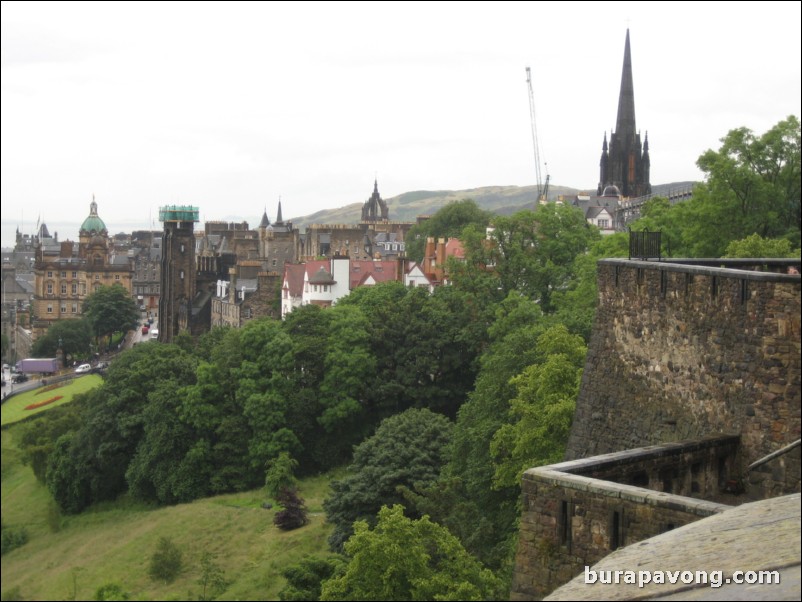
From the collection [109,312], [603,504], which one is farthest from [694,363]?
[109,312]

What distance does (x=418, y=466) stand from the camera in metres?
45.5

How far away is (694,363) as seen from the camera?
16.8 metres

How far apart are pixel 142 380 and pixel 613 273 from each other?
49.3m

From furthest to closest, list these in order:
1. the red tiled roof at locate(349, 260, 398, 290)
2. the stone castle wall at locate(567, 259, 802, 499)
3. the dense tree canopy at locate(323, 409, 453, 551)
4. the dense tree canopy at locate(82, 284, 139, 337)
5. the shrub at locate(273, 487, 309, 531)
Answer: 1. the dense tree canopy at locate(82, 284, 139, 337)
2. the red tiled roof at locate(349, 260, 398, 290)
3. the shrub at locate(273, 487, 309, 531)
4. the dense tree canopy at locate(323, 409, 453, 551)
5. the stone castle wall at locate(567, 259, 802, 499)

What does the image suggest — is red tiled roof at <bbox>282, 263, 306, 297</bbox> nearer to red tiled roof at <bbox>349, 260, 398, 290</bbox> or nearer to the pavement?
red tiled roof at <bbox>349, 260, 398, 290</bbox>

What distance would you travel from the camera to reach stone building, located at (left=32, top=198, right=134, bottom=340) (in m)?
118

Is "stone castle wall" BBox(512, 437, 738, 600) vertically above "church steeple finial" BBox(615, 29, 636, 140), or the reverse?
"church steeple finial" BBox(615, 29, 636, 140)

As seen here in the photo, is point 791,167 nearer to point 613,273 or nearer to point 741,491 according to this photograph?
point 613,273

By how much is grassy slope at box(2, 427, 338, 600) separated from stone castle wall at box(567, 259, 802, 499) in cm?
1645

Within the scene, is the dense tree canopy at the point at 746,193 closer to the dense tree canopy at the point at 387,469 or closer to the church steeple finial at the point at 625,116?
the dense tree canopy at the point at 387,469

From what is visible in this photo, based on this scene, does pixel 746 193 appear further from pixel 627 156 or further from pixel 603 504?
pixel 627 156

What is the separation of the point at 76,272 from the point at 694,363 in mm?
125578

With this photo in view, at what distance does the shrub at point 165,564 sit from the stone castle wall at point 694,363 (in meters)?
26.2

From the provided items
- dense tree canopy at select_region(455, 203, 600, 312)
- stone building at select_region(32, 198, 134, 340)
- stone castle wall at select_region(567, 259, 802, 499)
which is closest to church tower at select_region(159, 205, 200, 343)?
stone building at select_region(32, 198, 134, 340)
